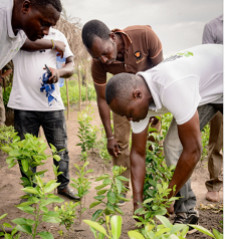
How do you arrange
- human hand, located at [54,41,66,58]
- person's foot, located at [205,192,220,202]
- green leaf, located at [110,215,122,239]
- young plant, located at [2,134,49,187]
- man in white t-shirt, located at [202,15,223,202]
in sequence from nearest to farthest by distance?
1. green leaf, located at [110,215,122,239]
2. young plant, located at [2,134,49,187]
3. human hand, located at [54,41,66,58]
4. man in white t-shirt, located at [202,15,223,202]
5. person's foot, located at [205,192,220,202]

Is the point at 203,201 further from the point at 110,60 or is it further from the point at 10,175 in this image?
the point at 10,175

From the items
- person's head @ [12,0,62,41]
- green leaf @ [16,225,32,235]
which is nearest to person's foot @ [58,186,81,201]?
green leaf @ [16,225,32,235]

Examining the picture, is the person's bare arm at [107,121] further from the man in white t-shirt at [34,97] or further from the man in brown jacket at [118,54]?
the man in white t-shirt at [34,97]

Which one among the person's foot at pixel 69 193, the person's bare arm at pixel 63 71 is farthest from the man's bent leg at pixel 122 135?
the person's bare arm at pixel 63 71

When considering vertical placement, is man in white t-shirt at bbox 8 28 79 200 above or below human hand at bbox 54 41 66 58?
below

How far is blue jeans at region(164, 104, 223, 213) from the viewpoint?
2309mm

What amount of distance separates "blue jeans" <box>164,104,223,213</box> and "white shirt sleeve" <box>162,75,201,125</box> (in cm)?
47

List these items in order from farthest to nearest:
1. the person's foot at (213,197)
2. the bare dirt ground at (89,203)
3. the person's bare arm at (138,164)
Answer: the person's foot at (213,197) < the bare dirt ground at (89,203) < the person's bare arm at (138,164)

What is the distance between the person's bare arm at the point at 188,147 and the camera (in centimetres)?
187

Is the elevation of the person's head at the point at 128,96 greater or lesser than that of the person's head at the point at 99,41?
lesser

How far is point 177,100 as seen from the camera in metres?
1.85

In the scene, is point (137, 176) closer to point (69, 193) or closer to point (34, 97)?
point (69, 193)

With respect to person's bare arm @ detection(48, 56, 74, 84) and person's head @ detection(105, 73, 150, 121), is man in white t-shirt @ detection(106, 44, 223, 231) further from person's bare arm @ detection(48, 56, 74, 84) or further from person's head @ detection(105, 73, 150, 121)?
person's bare arm @ detection(48, 56, 74, 84)

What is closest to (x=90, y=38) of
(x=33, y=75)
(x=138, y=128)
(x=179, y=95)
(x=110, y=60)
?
(x=110, y=60)
